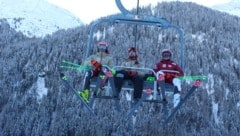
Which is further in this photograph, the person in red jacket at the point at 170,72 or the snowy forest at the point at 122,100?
the snowy forest at the point at 122,100

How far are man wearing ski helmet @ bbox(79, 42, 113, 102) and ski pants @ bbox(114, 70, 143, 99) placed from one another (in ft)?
1.32

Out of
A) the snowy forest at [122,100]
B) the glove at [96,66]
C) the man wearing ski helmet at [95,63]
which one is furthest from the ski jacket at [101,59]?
the snowy forest at [122,100]

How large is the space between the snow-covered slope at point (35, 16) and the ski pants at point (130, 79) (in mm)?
64944

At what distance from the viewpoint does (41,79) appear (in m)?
47.7

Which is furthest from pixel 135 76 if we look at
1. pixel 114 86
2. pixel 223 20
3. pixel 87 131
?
pixel 223 20

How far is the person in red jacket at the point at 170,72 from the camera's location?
12.1 metres

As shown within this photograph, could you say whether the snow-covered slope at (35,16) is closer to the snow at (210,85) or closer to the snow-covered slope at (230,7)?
the snow-covered slope at (230,7)

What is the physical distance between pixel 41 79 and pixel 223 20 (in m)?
20.5

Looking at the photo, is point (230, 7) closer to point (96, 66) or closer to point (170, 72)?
point (170, 72)

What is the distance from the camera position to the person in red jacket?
1211cm

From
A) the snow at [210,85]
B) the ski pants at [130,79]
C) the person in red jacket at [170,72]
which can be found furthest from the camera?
the snow at [210,85]

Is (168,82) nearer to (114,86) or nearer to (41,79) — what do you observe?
(114,86)

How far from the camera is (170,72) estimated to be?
12.2 metres

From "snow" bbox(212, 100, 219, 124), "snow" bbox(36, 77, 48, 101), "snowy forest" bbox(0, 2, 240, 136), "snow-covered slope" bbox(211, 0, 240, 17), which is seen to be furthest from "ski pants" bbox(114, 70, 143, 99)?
"snow-covered slope" bbox(211, 0, 240, 17)
